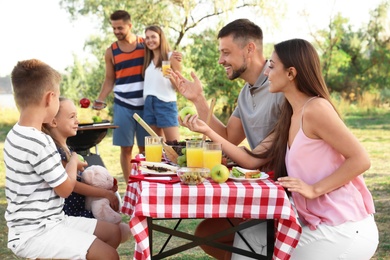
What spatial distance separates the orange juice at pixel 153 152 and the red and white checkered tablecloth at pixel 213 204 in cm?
61

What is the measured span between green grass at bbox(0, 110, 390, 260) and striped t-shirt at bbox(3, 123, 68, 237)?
73.6 inches

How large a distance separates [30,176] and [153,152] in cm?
70

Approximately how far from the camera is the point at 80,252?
2693 mm

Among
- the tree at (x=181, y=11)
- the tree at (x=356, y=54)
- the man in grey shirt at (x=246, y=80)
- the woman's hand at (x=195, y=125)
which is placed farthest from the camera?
the tree at (x=356, y=54)

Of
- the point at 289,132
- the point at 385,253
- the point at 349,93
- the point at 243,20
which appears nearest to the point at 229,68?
the point at 243,20

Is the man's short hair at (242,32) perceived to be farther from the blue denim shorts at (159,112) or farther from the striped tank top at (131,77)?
the striped tank top at (131,77)

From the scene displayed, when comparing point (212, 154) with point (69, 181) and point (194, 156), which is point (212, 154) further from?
point (69, 181)

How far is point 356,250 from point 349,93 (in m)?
16.4

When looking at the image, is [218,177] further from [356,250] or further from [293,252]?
[356,250]

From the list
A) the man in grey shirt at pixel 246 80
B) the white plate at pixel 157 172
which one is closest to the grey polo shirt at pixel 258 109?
the man in grey shirt at pixel 246 80

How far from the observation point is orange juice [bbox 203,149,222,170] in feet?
9.21

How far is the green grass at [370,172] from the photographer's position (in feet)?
15.1

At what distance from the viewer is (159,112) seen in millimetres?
6281

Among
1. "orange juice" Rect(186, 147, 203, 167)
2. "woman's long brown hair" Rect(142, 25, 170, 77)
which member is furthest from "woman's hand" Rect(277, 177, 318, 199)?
"woman's long brown hair" Rect(142, 25, 170, 77)
